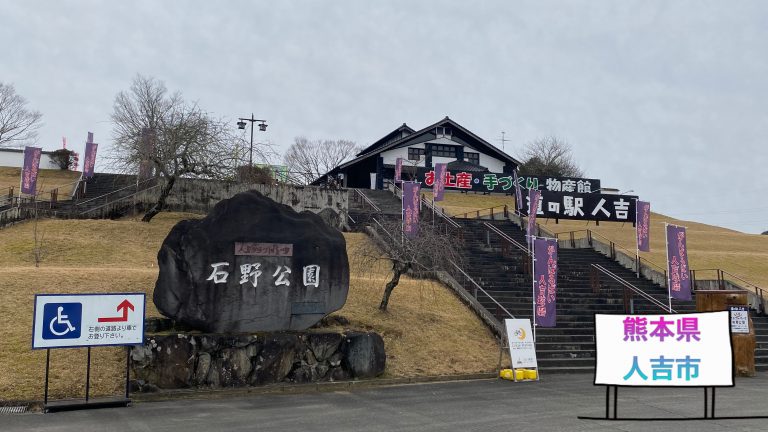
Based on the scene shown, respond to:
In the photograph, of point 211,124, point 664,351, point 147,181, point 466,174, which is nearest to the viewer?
point 664,351

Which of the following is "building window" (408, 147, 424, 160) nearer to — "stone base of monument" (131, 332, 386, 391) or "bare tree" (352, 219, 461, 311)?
"bare tree" (352, 219, 461, 311)

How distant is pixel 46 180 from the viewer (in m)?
42.2

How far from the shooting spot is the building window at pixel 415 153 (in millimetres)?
51031

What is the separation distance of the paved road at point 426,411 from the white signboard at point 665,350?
1.25 m

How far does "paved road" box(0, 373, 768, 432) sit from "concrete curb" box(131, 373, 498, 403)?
26cm

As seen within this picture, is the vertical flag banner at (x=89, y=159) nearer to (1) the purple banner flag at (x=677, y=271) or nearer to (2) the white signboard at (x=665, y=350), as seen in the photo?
(1) the purple banner flag at (x=677, y=271)

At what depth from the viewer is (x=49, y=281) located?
45.8 ft

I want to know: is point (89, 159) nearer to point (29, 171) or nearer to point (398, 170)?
point (29, 171)

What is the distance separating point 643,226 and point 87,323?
69.2ft

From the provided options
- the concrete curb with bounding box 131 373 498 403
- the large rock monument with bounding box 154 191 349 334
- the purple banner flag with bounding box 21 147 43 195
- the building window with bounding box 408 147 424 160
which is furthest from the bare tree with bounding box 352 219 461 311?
the building window with bounding box 408 147 424 160

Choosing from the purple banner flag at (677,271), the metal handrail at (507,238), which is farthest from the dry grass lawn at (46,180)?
the purple banner flag at (677,271)

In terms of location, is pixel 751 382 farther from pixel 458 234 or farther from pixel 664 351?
pixel 458 234

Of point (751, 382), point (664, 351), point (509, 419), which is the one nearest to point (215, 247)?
point (509, 419)

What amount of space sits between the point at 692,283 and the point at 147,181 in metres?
25.4
